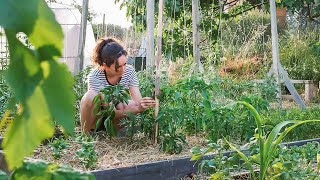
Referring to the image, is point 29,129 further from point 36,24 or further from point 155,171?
point 155,171

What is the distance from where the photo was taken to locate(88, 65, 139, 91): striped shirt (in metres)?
4.39

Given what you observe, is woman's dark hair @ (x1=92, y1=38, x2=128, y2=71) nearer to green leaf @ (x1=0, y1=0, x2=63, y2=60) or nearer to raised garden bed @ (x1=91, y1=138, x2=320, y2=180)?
raised garden bed @ (x1=91, y1=138, x2=320, y2=180)

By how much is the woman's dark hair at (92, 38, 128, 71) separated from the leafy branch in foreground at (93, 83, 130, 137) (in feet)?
1.22

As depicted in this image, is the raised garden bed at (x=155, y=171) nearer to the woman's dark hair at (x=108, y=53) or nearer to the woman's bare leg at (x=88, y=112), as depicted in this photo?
the woman's bare leg at (x=88, y=112)

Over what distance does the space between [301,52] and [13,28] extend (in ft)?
38.0

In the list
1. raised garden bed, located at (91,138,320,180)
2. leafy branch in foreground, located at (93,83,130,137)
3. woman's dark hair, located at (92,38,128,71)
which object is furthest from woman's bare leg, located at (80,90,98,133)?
raised garden bed, located at (91,138,320,180)

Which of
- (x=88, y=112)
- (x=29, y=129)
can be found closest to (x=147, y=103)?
(x=88, y=112)

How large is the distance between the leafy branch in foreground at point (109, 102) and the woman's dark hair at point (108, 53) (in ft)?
1.22

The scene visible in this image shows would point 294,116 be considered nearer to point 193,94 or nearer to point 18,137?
point 193,94

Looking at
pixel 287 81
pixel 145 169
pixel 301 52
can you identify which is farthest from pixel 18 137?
pixel 301 52

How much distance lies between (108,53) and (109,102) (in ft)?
1.59

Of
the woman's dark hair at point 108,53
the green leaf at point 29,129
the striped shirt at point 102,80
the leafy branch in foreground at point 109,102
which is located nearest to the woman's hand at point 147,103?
the leafy branch in foreground at point 109,102

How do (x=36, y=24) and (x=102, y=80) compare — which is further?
(x=102, y=80)

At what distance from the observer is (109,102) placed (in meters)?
4.05
